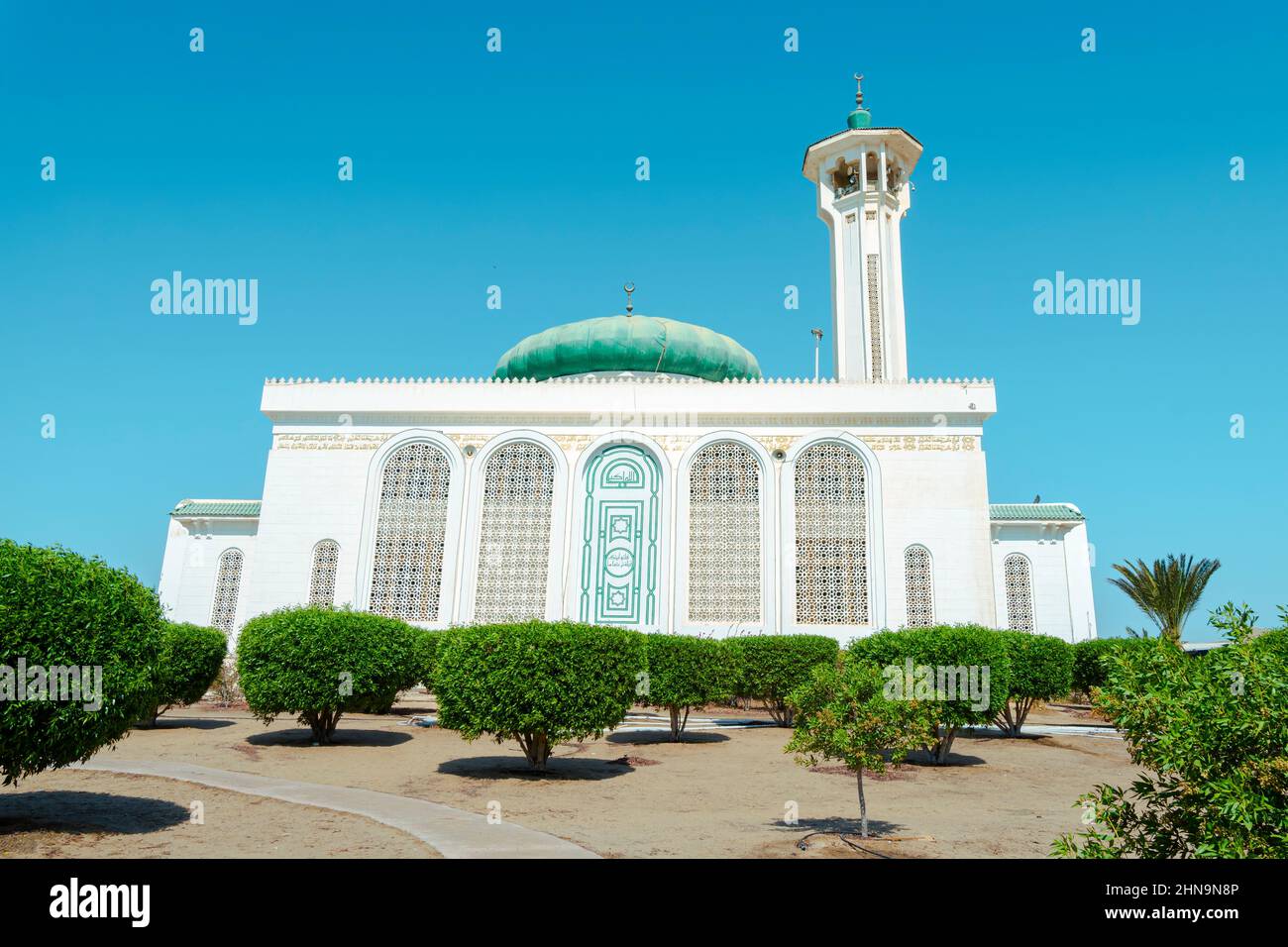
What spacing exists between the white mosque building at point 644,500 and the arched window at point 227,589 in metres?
3.85

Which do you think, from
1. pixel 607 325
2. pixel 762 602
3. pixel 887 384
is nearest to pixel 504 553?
pixel 762 602

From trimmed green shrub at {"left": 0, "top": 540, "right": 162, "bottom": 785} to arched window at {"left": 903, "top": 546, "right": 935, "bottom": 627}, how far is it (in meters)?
16.4

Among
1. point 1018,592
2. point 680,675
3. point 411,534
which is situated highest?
point 411,534

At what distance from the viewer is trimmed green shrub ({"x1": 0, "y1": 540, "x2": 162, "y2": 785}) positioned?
523 centimetres

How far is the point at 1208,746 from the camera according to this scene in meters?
3.33

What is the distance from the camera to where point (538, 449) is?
20.9 metres

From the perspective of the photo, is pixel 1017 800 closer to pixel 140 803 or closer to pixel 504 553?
pixel 140 803

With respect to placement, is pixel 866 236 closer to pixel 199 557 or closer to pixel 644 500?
pixel 644 500

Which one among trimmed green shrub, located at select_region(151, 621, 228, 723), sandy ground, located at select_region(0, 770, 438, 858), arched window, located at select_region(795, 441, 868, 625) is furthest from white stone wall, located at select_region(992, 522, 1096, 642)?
sandy ground, located at select_region(0, 770, 438, 858)

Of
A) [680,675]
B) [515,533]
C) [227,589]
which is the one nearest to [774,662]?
[680,675]

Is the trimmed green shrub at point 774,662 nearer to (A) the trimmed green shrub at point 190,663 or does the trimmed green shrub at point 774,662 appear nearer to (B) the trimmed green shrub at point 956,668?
(B) the trimmed green shrub at point 956,668

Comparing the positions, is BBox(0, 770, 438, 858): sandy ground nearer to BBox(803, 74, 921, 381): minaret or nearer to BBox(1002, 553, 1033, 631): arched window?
BBox(803, 74, 921, 381): minaret

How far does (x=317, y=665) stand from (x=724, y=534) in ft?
36.4

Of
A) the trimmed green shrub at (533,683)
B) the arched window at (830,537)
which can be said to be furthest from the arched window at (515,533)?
the trimmed green shrub at (533,683)
